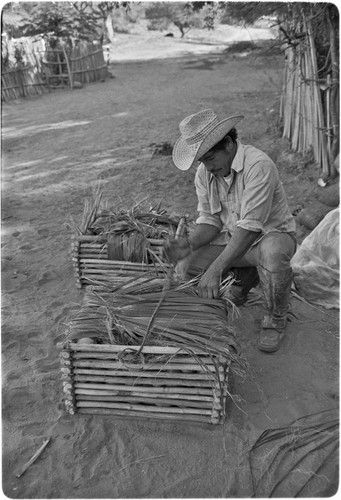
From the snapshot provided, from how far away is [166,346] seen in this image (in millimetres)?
2068

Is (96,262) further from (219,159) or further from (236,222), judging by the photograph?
(219,159)

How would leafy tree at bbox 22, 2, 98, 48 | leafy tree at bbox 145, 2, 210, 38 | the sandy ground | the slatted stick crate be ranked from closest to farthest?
the sandy ground
the slatted stick crate
leafy tree at bbox 22, 2, 98, 48
leafy tree at bbox 145, 2, 210, 38

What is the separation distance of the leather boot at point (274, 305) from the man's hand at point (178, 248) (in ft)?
1.46

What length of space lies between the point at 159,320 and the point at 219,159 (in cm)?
89

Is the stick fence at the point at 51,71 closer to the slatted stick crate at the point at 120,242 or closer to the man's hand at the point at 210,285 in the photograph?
the slatted stick crate at the point at 120,242

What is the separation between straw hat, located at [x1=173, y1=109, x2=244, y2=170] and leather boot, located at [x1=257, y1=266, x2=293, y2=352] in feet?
2.38

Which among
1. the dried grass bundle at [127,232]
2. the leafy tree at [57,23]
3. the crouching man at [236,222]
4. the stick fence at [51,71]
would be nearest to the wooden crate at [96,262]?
the dried grass bundle at [127,232]

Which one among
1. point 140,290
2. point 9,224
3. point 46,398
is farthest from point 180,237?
point 9,224

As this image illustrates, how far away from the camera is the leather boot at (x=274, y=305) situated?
8.64 ft

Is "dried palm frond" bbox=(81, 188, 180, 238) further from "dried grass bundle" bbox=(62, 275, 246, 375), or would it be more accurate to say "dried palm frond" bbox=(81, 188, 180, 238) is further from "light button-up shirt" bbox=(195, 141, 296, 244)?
"dried grass bundle" bbox=(62, 275, 246, 375)

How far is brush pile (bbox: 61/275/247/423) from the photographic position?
2059 mm

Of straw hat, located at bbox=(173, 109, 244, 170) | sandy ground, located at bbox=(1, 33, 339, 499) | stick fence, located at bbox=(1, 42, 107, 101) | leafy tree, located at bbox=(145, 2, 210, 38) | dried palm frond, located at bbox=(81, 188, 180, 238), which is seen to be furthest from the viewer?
leafy tree, located at bbox=(145, 2, 210, 38)

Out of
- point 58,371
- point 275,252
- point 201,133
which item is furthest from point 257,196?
point 58,371

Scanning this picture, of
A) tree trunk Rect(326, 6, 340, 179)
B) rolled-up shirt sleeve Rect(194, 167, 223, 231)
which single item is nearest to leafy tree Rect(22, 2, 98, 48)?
tree trunk Rect(326, 6, 340, 179)
